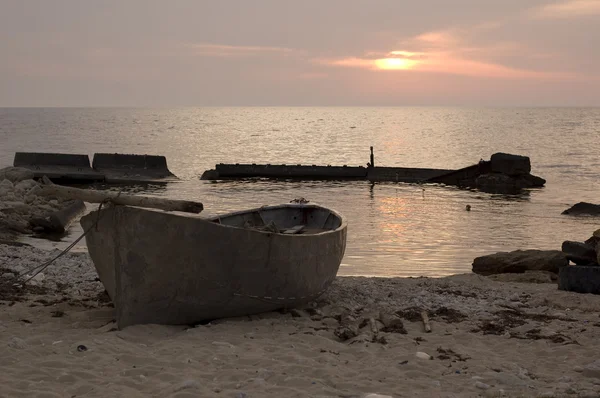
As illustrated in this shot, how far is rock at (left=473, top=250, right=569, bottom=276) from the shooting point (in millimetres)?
15220

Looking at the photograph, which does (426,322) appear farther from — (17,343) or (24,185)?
(24,185)

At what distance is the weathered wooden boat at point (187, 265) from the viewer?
870 centimetres

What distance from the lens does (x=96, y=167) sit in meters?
46.8

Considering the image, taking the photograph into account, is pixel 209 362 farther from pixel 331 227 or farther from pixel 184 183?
pixel 184 183

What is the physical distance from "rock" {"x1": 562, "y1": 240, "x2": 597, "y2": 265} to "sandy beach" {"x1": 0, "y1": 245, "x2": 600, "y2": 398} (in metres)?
2.05

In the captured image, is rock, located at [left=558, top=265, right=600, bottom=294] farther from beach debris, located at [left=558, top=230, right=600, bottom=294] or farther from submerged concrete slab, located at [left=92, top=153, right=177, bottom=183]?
submerged concrete slab, located at [left=92, top=153, right=177, bottom=183]

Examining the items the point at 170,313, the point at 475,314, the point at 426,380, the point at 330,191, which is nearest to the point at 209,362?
the point at 170,313

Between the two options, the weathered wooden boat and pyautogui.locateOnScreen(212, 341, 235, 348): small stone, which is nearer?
pyautogui.locateOnScreen(212, 341, 235, 348): small stone

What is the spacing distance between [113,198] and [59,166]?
1524 inches

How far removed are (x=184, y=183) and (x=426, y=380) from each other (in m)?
41.1

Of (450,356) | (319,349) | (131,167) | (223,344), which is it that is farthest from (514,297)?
(131,167)

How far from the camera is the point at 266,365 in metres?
7.39

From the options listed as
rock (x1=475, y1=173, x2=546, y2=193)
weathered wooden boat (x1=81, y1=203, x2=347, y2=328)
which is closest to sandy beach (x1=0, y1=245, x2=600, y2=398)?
weathered wooden boat (x1=81, y1=203, x2=347, y2=328)

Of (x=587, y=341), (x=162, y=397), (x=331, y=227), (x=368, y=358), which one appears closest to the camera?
(x=162, y=397)
